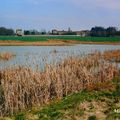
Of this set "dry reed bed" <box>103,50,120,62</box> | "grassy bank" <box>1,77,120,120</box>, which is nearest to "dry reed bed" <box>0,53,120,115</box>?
"grassy bank" <box>1,77,120,120</box>

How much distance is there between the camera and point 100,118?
993cm

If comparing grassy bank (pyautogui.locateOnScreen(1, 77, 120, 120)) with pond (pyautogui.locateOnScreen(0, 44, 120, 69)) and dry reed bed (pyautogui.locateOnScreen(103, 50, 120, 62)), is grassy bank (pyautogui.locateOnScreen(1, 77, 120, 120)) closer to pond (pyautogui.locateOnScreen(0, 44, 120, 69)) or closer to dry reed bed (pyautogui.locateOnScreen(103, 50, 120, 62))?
pond (pyautogui.locateOnScreen(0, 44, 120, 69))

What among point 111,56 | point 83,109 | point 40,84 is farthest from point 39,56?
point 83,109

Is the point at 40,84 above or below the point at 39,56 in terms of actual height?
above

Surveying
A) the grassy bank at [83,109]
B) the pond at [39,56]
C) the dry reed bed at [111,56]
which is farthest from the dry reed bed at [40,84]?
the dry reed bed at [111,56]

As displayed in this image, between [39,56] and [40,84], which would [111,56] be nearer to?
[39,56]

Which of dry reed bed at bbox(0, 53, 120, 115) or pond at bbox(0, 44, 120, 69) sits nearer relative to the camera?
dry reed bed at bbox(0, 53, 120, 115)

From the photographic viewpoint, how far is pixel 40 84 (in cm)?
1359

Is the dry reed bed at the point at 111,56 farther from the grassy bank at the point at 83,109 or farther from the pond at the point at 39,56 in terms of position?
the grassy bank at the point at 83,109

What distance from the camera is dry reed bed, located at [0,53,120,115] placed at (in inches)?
498

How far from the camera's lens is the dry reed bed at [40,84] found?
1264 centimetres

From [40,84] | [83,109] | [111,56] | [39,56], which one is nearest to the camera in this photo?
[83,109]

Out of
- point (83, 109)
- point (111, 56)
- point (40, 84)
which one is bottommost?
point (111, 56)

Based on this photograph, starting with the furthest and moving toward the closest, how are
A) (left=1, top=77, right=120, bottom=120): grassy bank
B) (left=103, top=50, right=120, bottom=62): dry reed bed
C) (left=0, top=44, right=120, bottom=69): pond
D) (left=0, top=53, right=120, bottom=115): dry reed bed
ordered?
(left=103, top=50, right=120, bottom=62): dry reed bed → (left=0, top=44, right=120, bottom=69): pond → (left=0, top=53, right=120, bottom=115): dry reed bed → (left=1, top=77, right=120, bottom=120): grassy bank
